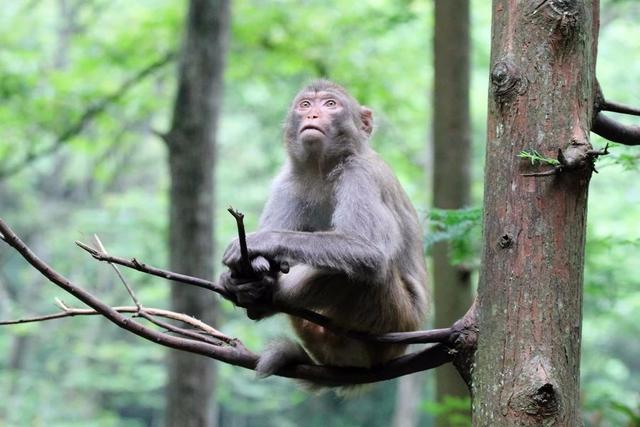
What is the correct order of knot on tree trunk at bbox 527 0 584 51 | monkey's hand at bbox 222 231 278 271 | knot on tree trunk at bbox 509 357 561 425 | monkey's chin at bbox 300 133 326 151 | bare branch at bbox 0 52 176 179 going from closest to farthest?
1. knot on tree trunk at bbox 509 357 561 425
2. knot on tree trunk at bbox 527 0 584 51
3. monkey's hand at bbox 222 231 278 271
4. monkey's chin at bbox 300 133 326 151
5. bare branch at bbox 0 52 176 179

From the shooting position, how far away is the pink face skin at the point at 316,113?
5418mm

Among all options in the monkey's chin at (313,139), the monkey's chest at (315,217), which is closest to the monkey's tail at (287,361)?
the monkey's chest at (315,217)

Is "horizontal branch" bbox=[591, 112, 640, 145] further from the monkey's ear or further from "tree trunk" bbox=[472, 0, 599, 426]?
the monkey's ear

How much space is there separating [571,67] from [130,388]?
27.3 meters

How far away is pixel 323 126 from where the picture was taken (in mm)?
5449

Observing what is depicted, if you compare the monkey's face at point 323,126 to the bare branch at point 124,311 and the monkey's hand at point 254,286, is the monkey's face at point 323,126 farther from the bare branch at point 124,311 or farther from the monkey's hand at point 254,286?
the bare branch at point 124,311

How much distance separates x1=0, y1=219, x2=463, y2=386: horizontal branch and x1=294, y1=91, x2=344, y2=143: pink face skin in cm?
167

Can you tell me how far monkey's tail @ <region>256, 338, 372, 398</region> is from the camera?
4.42m

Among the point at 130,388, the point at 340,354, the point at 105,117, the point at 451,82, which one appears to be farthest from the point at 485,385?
the point at 130,388

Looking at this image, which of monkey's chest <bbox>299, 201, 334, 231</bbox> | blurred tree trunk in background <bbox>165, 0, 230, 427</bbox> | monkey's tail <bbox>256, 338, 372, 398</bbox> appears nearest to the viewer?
monkey's tail <bbox>256, 338, 372, 398</bbox>

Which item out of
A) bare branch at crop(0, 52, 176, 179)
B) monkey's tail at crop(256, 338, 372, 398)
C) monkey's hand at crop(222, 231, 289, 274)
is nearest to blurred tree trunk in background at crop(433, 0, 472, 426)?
monkey's tail at crop(256, 338, 372, 398)

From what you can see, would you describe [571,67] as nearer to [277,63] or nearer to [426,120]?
[277,63]

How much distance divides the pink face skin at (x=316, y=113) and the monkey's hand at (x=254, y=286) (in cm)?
136

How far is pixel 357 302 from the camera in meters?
4.65
